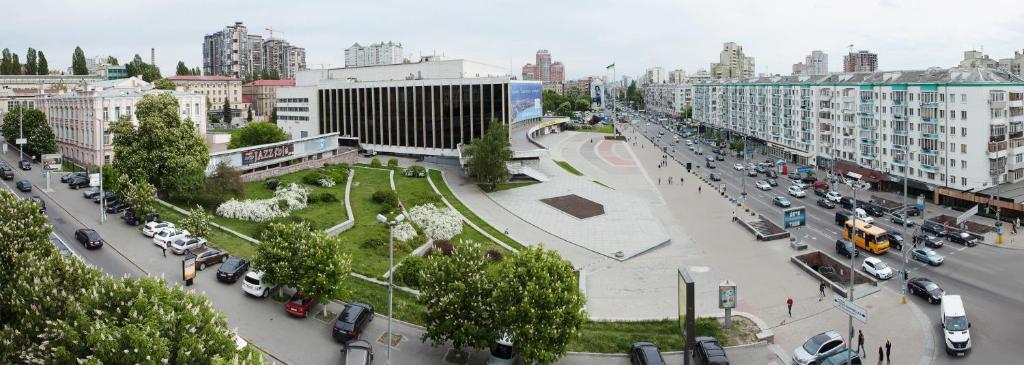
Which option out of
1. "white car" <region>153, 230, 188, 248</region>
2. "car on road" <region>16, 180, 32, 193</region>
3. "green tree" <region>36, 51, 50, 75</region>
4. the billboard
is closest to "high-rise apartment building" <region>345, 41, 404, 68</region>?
the billboard

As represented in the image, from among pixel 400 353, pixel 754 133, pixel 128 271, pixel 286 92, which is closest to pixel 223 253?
pixel 128 271

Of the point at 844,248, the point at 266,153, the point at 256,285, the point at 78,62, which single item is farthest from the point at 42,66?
the point at 844,248

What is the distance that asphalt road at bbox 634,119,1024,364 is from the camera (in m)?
29.4

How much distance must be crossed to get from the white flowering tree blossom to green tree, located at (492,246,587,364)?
9.46 metres

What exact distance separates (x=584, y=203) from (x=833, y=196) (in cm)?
2532

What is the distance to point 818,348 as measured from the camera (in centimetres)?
2738

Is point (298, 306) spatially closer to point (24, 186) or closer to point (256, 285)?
point (256, 285)

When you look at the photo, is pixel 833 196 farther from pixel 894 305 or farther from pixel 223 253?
pixel 223 253

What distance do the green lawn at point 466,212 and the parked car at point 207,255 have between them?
19.9 metres

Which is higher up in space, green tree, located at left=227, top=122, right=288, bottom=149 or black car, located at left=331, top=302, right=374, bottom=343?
green tree, located at left=227, top=122, right=288, bottom=149

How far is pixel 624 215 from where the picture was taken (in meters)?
57.5

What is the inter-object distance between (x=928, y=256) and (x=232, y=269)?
4245 centimetres

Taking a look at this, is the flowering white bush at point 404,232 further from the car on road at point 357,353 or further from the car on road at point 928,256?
the car on road at point 928,256

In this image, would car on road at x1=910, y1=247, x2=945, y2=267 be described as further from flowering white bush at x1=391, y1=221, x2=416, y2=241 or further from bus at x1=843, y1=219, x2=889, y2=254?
flowering white bush at x1=391, y1=221, x2=416, y2=241
